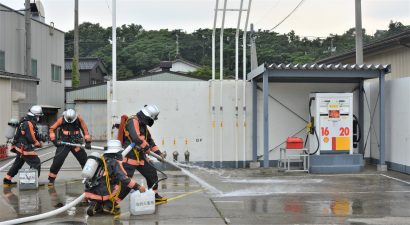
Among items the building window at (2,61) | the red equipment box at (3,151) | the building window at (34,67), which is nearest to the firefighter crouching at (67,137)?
the red equipment box at (3,151)

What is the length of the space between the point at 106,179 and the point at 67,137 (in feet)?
13.2

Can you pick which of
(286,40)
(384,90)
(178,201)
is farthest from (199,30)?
(178,201)

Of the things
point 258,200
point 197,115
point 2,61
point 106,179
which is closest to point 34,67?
point 2,61

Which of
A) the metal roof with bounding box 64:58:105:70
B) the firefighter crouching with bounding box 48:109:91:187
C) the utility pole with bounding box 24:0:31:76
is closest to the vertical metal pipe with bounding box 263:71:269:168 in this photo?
the firefighter crouching with bounding box 48:109:91:187

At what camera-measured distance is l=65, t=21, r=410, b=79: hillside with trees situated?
43469 millimetres

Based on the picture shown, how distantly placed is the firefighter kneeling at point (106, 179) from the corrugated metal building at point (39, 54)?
46.3 feet

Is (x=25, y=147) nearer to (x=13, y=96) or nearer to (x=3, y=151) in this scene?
(x=3, y=151)

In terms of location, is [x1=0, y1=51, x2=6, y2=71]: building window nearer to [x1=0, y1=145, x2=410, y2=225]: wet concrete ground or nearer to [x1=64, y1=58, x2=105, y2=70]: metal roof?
[x1=0, y1=145, x2=410, y2=225]: wet concrete ground

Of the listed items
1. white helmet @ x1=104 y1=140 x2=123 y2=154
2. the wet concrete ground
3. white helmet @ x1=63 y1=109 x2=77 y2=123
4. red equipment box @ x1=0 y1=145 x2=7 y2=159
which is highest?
white helmet @ x1=63 y1=109 x2=77 y2=123

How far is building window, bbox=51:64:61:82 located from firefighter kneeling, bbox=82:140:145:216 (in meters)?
26.1

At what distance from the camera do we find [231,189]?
11250mm

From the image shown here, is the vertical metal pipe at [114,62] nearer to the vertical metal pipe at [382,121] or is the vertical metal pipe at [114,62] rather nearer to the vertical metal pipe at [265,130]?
the vertical metal pipe at [265,130]

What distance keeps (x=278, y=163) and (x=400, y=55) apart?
7769mm

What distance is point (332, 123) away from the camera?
14297 millimetres
